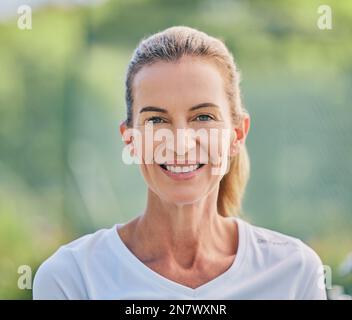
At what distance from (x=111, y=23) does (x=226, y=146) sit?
65 cm

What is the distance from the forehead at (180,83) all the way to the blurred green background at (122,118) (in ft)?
0.65

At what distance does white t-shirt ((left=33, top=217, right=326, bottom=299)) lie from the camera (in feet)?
6.81

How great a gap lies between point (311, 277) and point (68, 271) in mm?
889

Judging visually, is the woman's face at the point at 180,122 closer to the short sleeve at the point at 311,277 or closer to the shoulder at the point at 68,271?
the shoulder at the point at 68,271

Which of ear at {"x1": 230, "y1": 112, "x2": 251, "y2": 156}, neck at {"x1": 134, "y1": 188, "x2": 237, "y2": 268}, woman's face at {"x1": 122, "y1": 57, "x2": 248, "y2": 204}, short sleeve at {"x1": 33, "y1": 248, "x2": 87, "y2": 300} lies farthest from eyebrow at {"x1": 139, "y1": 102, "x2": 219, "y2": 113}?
Answer: short sleeve at {"x1": 33, "y1": 248, "x2": 87, "y2": 300}

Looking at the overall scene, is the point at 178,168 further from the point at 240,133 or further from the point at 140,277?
the point at 140,277

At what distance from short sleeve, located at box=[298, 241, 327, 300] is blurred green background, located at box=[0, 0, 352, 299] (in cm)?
4

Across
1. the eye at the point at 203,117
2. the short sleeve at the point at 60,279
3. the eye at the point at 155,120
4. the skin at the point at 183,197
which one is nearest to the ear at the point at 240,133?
the skin at the point at 183,197

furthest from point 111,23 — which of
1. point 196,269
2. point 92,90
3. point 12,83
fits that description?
point 196,269

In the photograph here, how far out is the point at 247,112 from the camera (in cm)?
218

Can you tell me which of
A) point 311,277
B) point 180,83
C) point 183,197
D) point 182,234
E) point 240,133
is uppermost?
point 180,83

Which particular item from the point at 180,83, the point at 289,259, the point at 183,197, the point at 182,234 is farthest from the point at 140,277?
the point at 180,83

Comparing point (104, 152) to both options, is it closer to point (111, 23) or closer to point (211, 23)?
point (111, 23)

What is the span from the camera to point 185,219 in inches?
84.4
